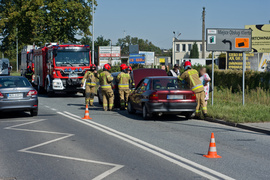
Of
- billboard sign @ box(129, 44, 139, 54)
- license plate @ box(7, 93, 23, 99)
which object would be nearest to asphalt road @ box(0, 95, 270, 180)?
license plate @ box(7, 93, 23, 99)

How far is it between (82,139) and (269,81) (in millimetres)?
15814

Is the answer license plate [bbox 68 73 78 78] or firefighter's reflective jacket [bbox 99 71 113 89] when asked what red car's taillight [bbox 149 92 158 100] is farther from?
license plate [bbox 68 73 78 78]

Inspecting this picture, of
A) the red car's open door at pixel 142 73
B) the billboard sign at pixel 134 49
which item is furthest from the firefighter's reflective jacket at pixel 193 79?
the billboard sign at pixel 134 49

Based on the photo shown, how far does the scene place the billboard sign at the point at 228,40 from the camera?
54.4ft

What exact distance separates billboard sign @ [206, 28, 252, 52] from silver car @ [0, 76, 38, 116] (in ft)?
22.4

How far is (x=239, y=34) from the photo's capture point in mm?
16672

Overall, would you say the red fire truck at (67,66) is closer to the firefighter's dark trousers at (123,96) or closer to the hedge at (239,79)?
the firefighter's dark trousers at (123,96)

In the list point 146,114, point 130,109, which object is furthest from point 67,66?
point 146,114

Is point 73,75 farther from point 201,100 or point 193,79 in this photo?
point 201,100

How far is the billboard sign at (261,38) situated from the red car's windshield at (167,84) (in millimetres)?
24959

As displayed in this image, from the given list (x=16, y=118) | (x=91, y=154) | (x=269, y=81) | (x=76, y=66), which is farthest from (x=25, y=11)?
(x=91, y=154)

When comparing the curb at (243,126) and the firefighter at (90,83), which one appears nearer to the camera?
the curb at (243,126)

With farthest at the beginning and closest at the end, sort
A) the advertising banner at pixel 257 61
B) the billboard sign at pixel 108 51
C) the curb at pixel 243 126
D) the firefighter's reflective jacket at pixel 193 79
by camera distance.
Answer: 1. the billboard sign at pixel 108 51
2. the advertising banner at pixel 257 61
3. the firefighter's reflective jacket at pixel 193 79
4. the curb at pixel 243 126

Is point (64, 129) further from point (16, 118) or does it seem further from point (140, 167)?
point (140, 167)
